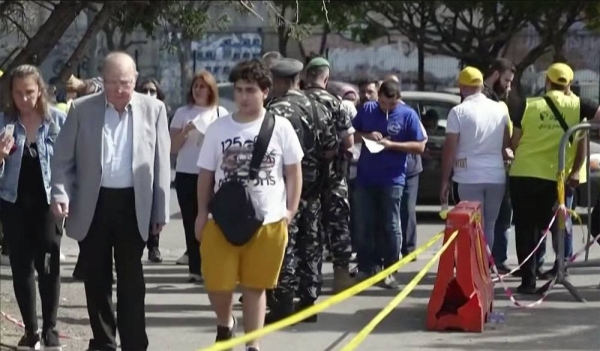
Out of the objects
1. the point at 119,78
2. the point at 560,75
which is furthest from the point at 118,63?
the point at 560,75

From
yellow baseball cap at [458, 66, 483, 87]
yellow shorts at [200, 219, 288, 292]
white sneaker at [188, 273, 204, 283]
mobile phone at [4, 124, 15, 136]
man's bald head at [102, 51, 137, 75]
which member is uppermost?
man's bald head at [102, 51, 137, 75]

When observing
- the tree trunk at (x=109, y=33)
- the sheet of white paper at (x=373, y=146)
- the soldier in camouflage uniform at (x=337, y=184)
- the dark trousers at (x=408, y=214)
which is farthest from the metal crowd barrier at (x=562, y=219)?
the tree trunk at (x=109, y=33)

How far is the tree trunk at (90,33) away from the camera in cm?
998

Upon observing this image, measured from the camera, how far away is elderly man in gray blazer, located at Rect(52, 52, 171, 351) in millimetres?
7516

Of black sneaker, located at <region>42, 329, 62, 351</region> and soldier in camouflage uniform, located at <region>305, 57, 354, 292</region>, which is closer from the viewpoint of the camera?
black sneaker, located at <region>42, 329, 62, 351</region>

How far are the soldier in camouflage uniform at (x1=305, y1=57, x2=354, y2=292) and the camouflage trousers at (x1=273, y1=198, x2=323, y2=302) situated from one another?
504 millimetres

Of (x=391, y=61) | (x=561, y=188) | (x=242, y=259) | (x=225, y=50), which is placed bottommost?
(x=242, y=259)

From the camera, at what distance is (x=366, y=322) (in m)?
9.51

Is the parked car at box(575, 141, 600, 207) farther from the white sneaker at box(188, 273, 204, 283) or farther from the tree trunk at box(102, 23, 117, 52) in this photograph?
the tree trunk at box(102, 23, 117, 52)

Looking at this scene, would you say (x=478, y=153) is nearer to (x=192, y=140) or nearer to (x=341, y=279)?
(x=341, y=279)

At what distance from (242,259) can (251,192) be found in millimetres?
385

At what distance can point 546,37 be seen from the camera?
3166 centimetres

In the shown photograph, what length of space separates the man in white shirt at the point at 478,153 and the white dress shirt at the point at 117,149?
3753 millimetres

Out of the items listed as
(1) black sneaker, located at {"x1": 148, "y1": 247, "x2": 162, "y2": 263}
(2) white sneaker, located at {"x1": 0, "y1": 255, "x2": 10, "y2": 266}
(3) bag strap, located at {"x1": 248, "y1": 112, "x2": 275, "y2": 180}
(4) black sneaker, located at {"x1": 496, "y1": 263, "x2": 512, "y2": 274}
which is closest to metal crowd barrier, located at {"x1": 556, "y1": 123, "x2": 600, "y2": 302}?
(4) black sneaker, located at {"x1": 496, "y1": 263, "x2": 512, "y2": 274}
